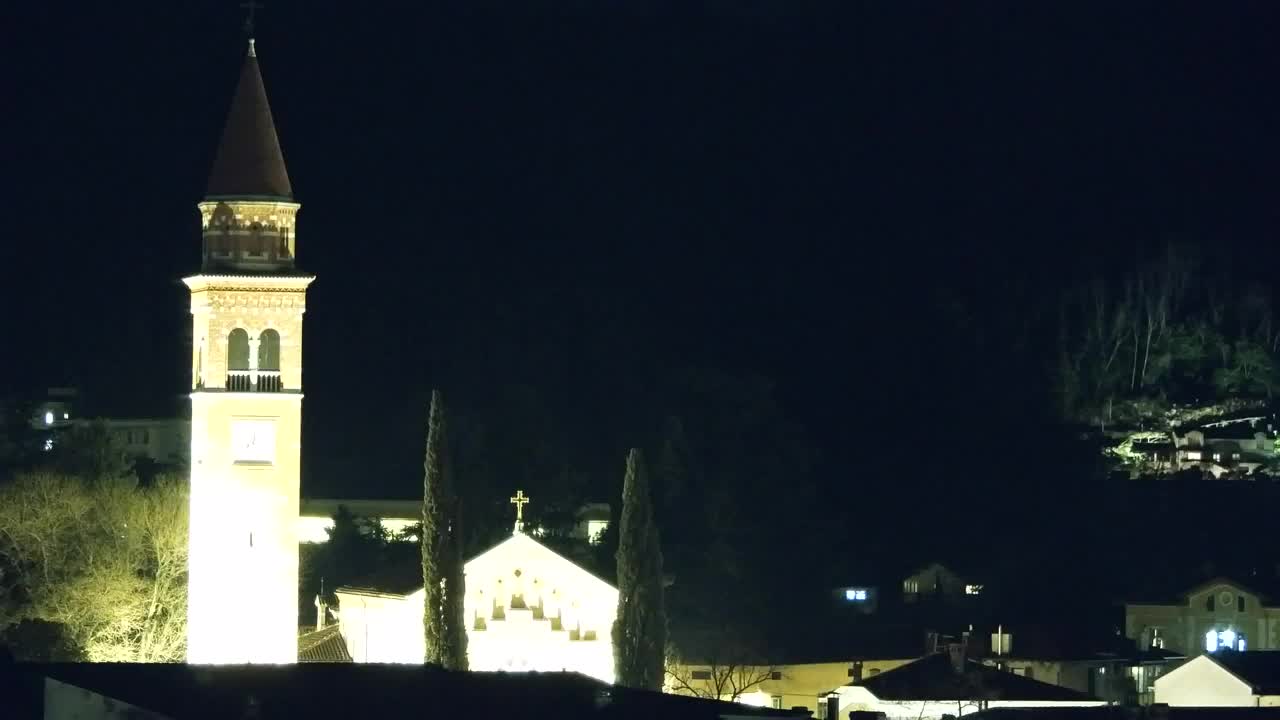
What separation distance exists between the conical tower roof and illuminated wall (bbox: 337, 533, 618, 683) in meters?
9.27

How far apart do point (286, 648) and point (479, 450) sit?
32270mm

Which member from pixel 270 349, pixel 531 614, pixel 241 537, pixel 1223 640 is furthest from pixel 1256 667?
pixel 1223 640

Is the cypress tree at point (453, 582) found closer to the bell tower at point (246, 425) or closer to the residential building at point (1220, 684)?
the bell tower at point (246, 425)

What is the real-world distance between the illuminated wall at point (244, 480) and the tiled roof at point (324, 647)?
229cm

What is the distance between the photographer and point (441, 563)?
70500 millimetres

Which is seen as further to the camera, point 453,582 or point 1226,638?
point 1226,638

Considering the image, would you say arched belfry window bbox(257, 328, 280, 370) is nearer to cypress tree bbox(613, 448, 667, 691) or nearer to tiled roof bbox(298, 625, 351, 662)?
tiled roof bbox(298, 625, 351, 662)

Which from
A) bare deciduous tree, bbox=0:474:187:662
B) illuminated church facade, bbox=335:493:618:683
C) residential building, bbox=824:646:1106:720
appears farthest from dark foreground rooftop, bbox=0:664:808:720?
bare deciduous tree, bbox=0:474:187:662

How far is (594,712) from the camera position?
4234 cm

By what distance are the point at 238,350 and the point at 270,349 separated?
2.32 feet

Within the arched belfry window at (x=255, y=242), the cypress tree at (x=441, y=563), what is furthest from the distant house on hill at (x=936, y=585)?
the arched belfry window at (x=255, y=242)

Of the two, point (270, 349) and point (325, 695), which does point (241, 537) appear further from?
point (325, 695)

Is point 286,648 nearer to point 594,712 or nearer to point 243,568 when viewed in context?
point 243,568

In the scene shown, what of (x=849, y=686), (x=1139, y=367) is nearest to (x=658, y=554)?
(x=849, y=686)
